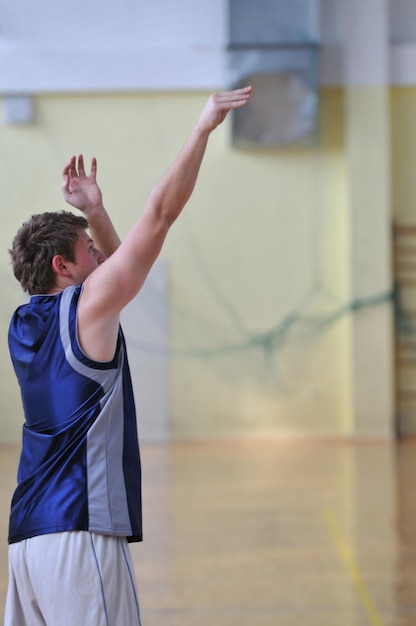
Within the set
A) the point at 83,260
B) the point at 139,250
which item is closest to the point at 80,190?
the point at 83,260

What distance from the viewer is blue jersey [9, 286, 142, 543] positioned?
4.43 ft

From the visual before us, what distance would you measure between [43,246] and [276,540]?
9.37 ft

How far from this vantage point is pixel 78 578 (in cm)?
133

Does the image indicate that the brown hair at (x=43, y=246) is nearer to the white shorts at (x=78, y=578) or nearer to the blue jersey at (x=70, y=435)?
the blue jersey at (x=70, y=435)

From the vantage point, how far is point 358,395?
7684 millimetres

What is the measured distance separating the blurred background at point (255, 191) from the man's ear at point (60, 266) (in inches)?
233

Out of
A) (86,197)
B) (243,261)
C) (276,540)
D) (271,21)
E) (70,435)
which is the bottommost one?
(276,540)

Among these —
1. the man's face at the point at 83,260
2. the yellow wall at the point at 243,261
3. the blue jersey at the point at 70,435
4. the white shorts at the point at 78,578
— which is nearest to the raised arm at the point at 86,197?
the man's face at the point at 83,260

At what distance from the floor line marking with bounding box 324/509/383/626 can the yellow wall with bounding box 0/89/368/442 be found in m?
3.14

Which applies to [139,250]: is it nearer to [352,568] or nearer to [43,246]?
[43,246]

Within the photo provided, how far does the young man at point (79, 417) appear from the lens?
4.31ft

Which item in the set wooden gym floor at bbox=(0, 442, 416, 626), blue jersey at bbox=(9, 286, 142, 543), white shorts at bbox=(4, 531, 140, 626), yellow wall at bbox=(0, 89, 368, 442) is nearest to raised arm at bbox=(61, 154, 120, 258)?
blue jersey at bbox=(9, 286, 142, 543)

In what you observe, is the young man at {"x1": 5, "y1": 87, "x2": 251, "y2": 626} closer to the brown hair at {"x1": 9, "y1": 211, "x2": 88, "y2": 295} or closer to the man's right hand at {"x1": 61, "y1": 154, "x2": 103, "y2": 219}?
the brown hair at {"x1": 9, "y1": 211, "x2": 88, "y2": 295}

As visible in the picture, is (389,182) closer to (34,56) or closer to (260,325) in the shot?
(260,325)
